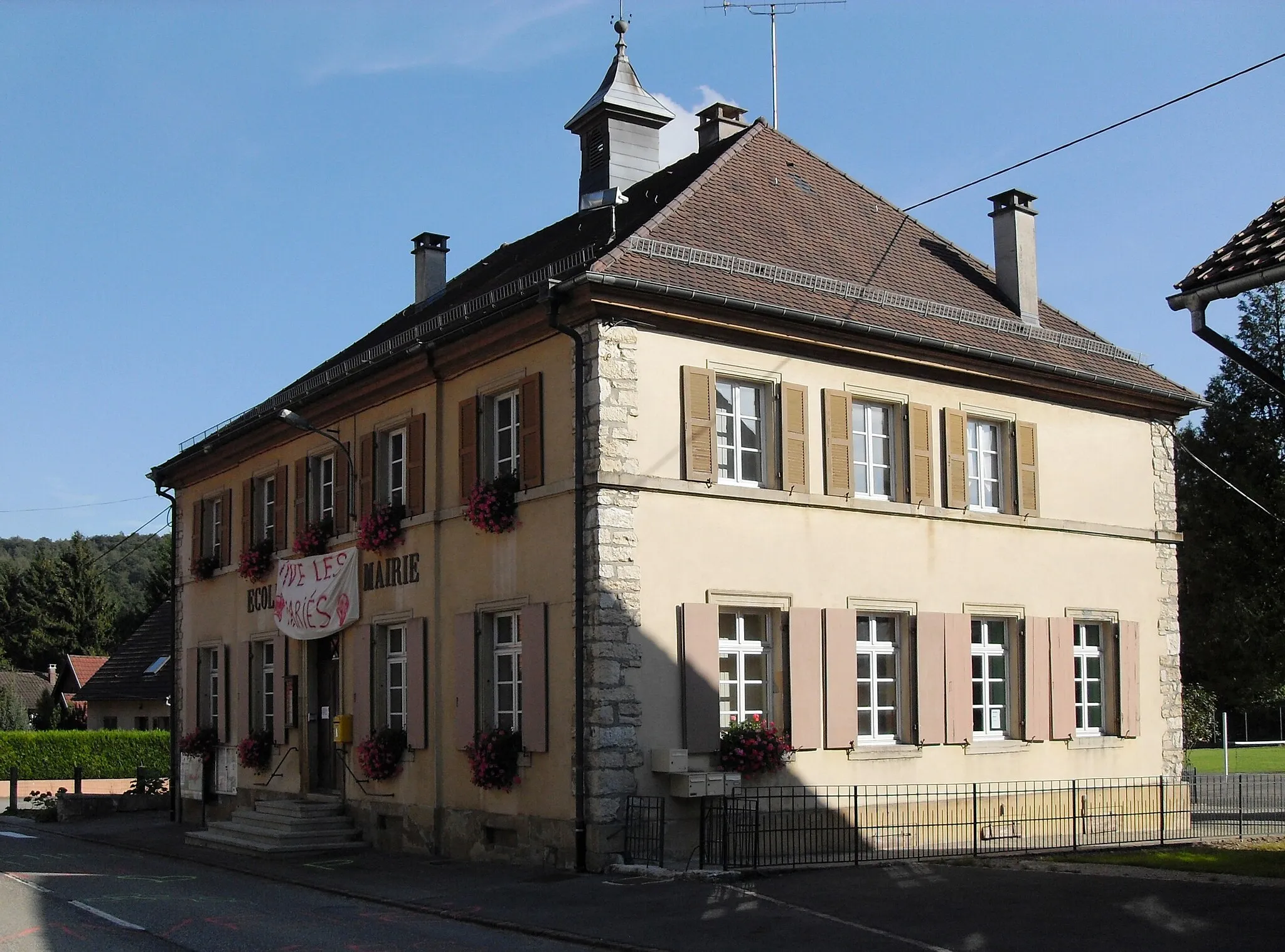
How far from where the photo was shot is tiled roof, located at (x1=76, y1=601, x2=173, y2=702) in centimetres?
4562

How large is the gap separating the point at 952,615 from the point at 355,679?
822 centimetres

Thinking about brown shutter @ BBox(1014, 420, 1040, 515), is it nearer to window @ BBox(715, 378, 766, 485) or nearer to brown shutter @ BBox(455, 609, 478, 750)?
window @ BBox(715, 378, 766, 485)

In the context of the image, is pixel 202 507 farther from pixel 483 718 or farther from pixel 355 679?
pixel 483 718

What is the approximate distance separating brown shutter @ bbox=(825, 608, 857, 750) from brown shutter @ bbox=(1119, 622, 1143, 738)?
16.1 feet

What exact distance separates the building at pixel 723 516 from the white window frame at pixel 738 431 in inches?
1.7

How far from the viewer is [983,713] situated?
19109 mm

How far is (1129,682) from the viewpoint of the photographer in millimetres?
20516

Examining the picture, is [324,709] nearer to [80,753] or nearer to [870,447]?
[870,447]

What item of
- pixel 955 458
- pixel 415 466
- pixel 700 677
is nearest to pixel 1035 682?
pixel 955 458

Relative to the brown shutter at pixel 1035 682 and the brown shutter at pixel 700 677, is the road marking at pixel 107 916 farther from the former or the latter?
the brown shutter at pixel 1035 682

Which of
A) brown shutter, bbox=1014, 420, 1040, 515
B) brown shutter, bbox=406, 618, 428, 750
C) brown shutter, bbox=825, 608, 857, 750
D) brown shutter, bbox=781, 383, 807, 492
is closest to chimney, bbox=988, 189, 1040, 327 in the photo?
brown shutter, bbox=1014, 420, 1040, 515

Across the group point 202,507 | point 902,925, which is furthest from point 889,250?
point 202,507

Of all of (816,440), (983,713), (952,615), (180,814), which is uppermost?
(816,440)

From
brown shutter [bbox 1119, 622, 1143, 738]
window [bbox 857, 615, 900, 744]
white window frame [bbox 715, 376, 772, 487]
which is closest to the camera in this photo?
white window frame [bbox 715, 376, 772, 487]
